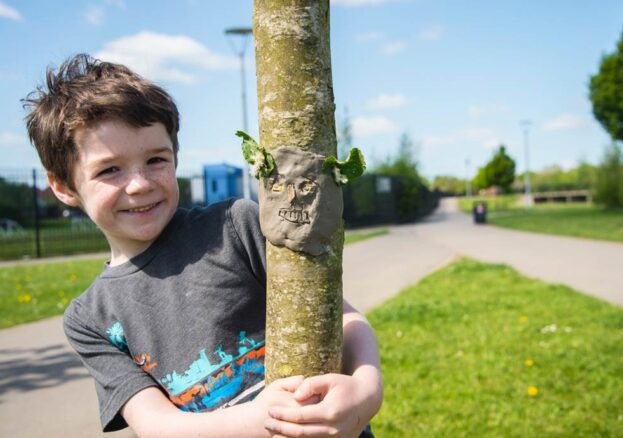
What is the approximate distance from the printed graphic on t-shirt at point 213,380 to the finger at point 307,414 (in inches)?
16.1

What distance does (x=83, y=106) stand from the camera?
5.21 ft

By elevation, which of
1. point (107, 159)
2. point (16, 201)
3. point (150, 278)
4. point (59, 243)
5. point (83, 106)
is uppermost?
point (16, 201)

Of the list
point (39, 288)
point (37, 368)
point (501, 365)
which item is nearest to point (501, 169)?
point (39, 288)

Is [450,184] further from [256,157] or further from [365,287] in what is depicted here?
[256,157]

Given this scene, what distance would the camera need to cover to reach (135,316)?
163 cm

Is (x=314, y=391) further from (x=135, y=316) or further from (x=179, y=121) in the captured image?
(x=179, y=121)

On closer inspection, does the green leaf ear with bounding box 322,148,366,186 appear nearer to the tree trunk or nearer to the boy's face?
the tree trunk

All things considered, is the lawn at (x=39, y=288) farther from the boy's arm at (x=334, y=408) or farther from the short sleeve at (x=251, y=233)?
the boy's arm at (x=334, y=408)

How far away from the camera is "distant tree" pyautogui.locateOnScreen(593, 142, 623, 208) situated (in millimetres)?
31625

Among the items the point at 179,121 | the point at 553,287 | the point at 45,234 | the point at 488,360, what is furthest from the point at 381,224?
the point at 179,121

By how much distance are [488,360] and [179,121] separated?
3.84m

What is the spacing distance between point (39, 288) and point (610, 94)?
1089 inches

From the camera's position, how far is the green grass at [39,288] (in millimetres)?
7086

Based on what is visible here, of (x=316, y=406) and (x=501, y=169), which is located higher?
(x=501, y=169)
